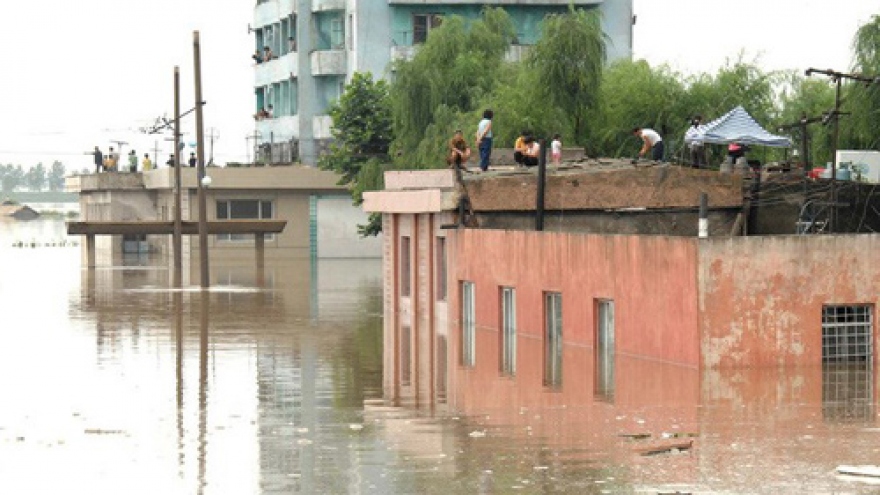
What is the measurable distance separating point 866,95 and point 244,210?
47.6 m

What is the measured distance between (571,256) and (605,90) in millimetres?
27981

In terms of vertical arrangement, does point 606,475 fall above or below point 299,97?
below

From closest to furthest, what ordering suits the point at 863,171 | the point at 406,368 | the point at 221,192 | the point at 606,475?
the point at 606,475 → the point at 406,368 → the point at 863,171 → the point at 221,192

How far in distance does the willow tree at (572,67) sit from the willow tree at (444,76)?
387 inches

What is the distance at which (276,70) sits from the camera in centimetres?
10712

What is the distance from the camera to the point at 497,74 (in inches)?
2936

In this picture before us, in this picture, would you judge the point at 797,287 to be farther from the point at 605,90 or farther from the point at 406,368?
the point at 605,90

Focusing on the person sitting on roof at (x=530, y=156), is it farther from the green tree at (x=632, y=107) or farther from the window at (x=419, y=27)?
the window at (x=419, y=27)

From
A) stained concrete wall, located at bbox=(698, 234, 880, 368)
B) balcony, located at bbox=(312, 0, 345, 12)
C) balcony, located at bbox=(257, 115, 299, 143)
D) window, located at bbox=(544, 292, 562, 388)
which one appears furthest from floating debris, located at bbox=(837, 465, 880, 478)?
balcony, located at bbox=(257, 115, 299, 143)

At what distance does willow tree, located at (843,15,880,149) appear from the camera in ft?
179

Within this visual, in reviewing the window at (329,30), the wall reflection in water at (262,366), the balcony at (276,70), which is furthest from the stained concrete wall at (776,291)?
the balcony at (276,70)

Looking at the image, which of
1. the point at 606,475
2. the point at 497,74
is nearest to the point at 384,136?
the point at 497,74

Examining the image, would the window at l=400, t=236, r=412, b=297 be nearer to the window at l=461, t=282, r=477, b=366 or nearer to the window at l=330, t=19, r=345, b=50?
the window at l=461, t=282, r=477, b=366

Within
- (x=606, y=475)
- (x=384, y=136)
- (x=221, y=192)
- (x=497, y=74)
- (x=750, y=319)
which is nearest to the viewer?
(x=606, y=475)
